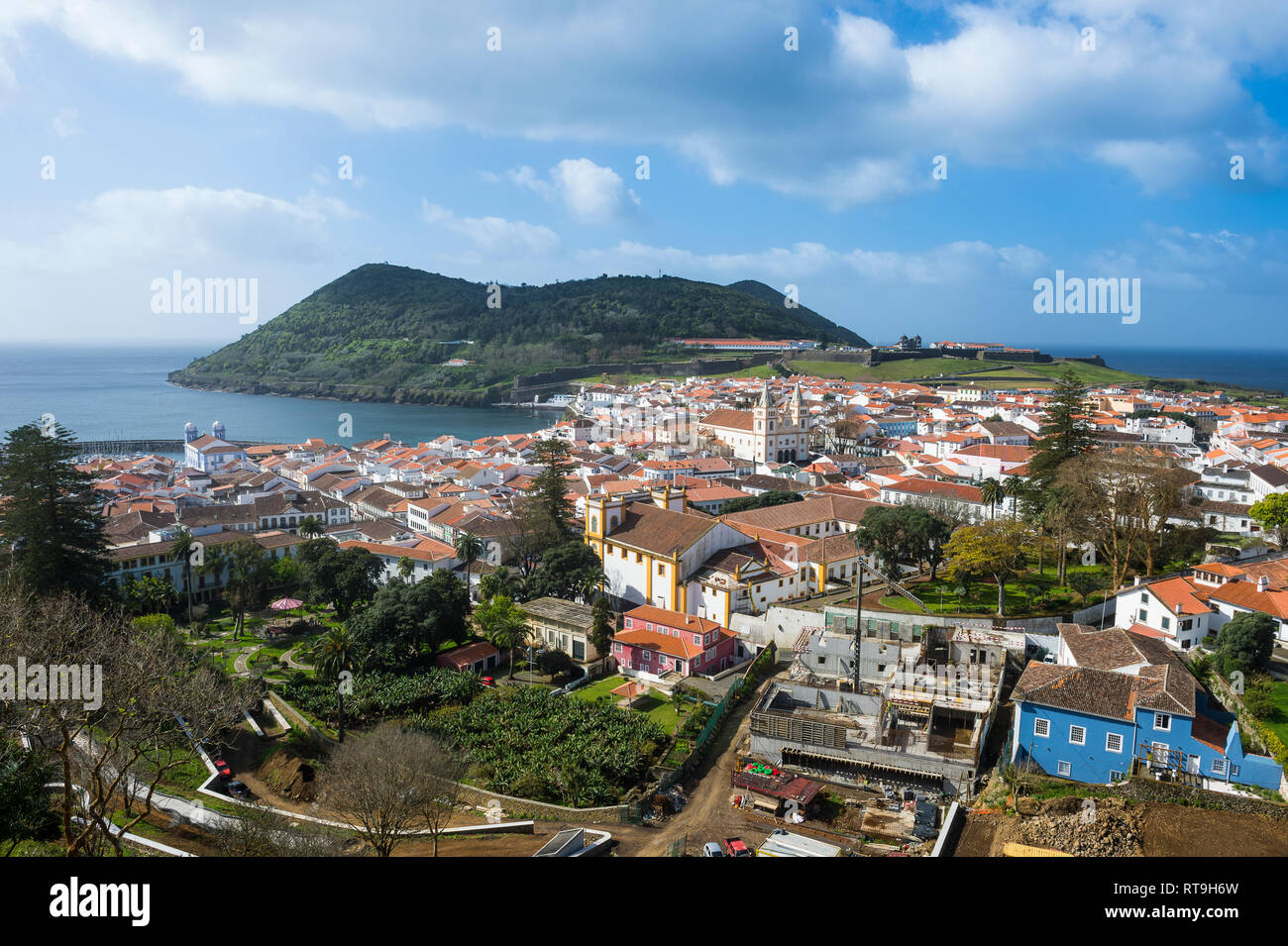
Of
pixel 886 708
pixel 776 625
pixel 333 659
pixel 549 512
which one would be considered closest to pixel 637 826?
pixel 886 708

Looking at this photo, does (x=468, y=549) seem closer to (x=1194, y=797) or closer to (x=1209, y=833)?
(x=1194, y=797)

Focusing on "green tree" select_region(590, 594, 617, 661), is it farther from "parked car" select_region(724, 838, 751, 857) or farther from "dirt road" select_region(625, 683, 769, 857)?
"parked car" select_region(724, 838, 751, 857)

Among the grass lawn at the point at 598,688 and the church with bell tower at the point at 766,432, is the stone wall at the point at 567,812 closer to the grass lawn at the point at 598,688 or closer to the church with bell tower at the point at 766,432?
the grass lawn at the point at 598,688

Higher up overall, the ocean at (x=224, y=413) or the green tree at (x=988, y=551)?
the ocean at (x=224, y=413)

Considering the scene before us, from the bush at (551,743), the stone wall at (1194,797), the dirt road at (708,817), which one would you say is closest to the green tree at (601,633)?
the bush at (551,743)

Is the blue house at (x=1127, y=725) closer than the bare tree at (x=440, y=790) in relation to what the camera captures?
No

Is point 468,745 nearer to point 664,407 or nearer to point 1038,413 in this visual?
point 1038,413
